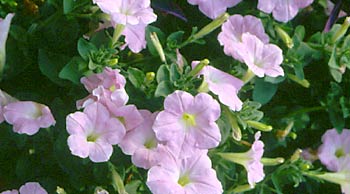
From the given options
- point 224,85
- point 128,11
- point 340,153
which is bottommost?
point 340,153

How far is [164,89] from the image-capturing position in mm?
1044

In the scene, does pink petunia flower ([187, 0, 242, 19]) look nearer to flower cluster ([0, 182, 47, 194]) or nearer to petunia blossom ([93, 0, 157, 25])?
petunia blossom ([93, 0, 157, 25])

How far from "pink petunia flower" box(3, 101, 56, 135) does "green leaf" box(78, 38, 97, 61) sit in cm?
10

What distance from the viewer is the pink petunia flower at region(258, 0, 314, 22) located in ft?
3.92

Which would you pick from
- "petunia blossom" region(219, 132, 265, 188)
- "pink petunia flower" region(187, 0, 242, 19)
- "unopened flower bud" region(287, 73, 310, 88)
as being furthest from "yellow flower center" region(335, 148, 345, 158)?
"pink petunia flower" region(187, 0, 242, 19)

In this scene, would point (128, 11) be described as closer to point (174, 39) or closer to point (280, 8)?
point (174, 39)

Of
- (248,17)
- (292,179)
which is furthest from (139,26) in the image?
(292,179)

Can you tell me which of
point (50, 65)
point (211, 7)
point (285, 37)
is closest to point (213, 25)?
point (211, 7)

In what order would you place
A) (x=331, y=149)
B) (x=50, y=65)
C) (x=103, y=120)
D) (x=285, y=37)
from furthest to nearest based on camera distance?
(x=331, y=149) → (x=285, y=37) → (x=50, y=65) → (x=103, y=120)

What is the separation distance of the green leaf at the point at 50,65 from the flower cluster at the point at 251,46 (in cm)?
27

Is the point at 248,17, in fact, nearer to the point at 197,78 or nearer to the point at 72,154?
the point at 197,78

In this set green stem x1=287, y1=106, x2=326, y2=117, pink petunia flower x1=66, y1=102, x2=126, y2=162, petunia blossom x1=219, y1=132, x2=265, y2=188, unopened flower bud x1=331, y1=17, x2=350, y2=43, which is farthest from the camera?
green stem x1=287, y1=106, x2=326, y2=117

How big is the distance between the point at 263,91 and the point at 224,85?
0.19 metres

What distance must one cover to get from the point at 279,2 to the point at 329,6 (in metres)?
0.22
